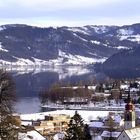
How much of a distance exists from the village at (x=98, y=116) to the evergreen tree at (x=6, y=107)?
1001 cm

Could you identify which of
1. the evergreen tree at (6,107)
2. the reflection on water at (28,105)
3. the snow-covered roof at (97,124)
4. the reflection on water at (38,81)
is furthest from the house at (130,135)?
the reflection on water at (38,81)

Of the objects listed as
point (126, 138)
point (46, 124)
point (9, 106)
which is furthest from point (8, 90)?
point (46, 124)

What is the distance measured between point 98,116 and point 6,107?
3723 centimetres

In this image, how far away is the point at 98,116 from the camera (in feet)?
156

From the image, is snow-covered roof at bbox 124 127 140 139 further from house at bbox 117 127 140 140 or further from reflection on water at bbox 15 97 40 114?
reflection on water at bbox 15 97 40 114

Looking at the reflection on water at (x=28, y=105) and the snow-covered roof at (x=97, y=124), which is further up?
the snow-covered roof at (x=97, y=124)

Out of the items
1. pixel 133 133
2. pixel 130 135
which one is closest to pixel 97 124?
pixel 133 133

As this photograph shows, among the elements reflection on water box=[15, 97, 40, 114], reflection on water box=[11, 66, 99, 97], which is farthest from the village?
reflection on water box=[11, 66, 99, 97]

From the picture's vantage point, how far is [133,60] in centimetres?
19762

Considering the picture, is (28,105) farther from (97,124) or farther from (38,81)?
(38,81)

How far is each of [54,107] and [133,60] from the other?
437ft

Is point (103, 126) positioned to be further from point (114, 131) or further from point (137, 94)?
point (137, 94)

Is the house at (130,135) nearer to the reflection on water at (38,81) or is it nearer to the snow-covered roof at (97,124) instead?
the snow-covered roof at (97,124)

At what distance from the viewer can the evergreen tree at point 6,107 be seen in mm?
10312
